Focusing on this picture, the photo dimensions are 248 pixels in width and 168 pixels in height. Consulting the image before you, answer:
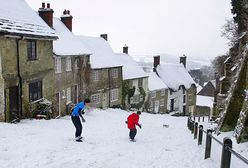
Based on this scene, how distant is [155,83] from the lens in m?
49.3

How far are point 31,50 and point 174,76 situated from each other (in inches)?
1473

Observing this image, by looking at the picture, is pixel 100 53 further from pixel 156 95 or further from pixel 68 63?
pixel 156 95

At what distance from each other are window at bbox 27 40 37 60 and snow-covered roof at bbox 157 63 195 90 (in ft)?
112

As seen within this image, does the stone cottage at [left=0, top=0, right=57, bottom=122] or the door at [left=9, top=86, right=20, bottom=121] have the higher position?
the stone cottage at [left=0, top=0, right=57, bottom=122]

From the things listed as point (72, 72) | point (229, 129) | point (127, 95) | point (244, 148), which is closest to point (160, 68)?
point (127, 95)

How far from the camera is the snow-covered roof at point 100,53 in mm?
35572

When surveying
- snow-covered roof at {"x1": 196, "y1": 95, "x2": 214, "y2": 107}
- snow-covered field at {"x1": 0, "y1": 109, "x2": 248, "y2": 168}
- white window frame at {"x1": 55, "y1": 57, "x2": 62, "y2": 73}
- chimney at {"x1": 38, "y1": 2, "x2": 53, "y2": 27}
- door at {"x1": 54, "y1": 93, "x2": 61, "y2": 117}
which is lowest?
snow-covered roof at {"x1": 196, "y1": 95, "x2": 214, "y2": 107}

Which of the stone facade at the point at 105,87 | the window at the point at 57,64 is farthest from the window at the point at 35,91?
the stone facade at the point at 105,87

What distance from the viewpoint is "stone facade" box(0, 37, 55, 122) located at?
16884 mm

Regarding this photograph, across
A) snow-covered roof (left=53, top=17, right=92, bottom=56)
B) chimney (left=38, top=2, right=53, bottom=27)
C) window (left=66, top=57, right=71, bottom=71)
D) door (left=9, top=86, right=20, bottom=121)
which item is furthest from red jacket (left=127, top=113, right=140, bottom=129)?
chimney (left=38, top=2, right=53, bottom=27)

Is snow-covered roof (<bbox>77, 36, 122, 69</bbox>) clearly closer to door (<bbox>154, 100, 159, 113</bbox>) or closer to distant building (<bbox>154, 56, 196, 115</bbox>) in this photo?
door (<bbox>154, 100, 159, 113</bbox>)

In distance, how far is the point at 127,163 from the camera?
356 inches

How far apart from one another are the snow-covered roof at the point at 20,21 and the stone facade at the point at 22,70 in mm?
590

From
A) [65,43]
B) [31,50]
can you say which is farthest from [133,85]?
[31,50]
